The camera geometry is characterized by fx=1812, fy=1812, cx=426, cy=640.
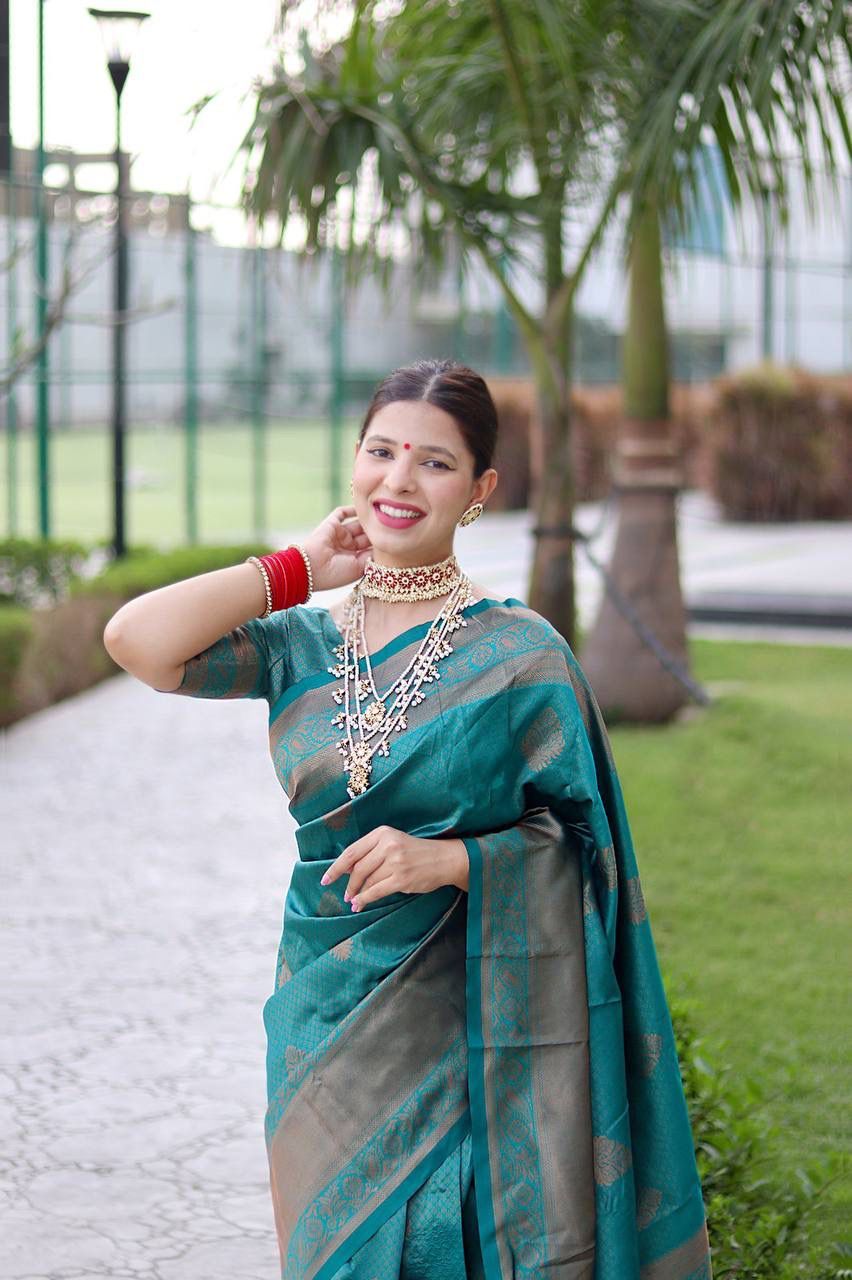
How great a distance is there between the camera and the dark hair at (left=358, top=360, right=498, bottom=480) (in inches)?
87.4

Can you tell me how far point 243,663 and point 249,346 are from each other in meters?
18.8

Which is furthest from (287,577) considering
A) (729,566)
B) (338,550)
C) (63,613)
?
(729,566)

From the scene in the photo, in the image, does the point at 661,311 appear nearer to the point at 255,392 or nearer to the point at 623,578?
the point at 623,578

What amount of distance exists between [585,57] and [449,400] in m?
5.13

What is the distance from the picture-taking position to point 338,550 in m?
2.37

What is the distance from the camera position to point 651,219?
752 centimetres

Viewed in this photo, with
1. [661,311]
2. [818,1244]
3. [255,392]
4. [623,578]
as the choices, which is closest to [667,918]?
[818,1244]

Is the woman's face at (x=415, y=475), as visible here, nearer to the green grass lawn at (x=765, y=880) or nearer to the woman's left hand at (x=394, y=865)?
the woman's left hand at (x=394, y=865)

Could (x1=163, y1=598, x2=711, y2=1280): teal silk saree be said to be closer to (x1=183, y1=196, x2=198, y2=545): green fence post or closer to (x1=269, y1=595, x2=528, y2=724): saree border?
(x1=269, y1=595, x2=528, y2=724): saree border

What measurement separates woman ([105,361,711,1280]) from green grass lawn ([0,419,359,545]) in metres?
14.5

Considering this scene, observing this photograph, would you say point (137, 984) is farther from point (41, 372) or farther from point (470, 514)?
point (41, 372)

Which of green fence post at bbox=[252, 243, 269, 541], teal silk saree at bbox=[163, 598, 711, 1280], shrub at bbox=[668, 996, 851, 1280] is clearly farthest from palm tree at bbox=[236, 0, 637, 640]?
green fence post at bbox=[252, 243, 269, 541]

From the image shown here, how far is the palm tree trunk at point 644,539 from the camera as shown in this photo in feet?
27.7

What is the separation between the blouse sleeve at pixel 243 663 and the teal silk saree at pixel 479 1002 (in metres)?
0.12
